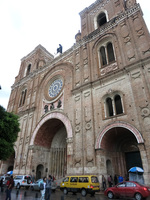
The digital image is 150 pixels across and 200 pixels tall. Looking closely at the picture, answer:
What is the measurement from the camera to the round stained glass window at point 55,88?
21763mm

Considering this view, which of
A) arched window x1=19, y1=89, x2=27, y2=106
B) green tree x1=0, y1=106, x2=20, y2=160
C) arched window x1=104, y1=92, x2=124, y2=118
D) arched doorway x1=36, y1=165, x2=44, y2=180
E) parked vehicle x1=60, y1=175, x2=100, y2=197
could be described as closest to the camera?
parked vehicle x1=60, y1=175, x2=100, y2=197

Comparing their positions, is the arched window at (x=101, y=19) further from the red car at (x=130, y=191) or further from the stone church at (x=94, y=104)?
the red car at (x=130, y=191)

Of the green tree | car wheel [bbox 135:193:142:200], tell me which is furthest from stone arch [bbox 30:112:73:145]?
car wheel [bbox 135:193:142:200]

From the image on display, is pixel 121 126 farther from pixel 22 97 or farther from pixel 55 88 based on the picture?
pixel 22 97

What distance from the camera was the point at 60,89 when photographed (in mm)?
21344

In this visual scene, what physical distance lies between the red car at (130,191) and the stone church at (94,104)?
203 cm

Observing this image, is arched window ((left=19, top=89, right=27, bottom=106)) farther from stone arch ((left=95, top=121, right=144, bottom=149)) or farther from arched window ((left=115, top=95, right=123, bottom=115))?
arched window ((left=115, top=95, right=123, bottom=115))

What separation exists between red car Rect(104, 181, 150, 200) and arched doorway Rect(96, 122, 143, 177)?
13.5 feet

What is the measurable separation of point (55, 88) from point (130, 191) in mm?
16467

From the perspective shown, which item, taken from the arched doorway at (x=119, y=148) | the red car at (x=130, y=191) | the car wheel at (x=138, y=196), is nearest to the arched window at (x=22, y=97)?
the arched doorway at (x=119, y=148)

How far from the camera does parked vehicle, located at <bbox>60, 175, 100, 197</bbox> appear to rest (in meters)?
10.4

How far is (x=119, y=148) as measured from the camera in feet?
49.4

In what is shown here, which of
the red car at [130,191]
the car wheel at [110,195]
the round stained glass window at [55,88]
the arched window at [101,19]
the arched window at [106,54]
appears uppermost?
the arched window at [101,19]

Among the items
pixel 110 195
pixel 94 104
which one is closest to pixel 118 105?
pixel 94 104
